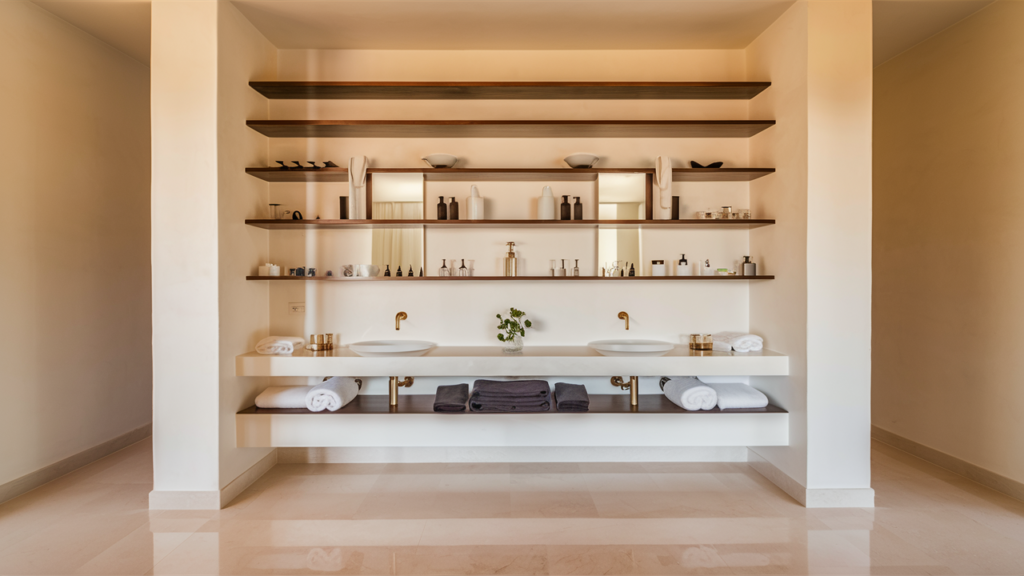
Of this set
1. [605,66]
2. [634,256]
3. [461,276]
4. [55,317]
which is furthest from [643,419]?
[55,317]

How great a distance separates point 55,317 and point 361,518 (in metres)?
2.23

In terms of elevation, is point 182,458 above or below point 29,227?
below

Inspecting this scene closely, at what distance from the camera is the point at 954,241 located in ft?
10.1

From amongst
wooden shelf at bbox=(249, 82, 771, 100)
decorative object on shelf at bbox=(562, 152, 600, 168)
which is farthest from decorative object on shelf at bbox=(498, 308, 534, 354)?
wooden shelf at bbox=(249, 82, 771, 100)

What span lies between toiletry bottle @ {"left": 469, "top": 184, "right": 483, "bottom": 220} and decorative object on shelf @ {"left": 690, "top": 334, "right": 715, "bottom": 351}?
1.51 metres

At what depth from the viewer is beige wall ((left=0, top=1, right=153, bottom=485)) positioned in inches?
107

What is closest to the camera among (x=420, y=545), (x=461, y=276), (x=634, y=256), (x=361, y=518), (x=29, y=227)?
(x=420, y=545)

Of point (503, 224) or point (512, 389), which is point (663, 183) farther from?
point (512, 389)

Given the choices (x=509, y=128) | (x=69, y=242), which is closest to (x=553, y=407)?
(x=509, y=128)

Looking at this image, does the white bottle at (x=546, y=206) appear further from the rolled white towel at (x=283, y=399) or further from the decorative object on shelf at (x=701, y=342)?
the rolled white towel at (x=283, y=399)

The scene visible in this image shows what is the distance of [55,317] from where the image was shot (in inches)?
117

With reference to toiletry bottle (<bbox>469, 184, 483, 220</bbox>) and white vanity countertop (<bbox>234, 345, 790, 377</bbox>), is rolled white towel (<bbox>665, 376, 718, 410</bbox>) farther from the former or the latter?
toiletry bottle (<bbox>469, 184, 483, 220</bbox>)

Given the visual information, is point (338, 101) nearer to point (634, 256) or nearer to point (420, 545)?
point (634, 256)

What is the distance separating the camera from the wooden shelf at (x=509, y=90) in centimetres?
295
